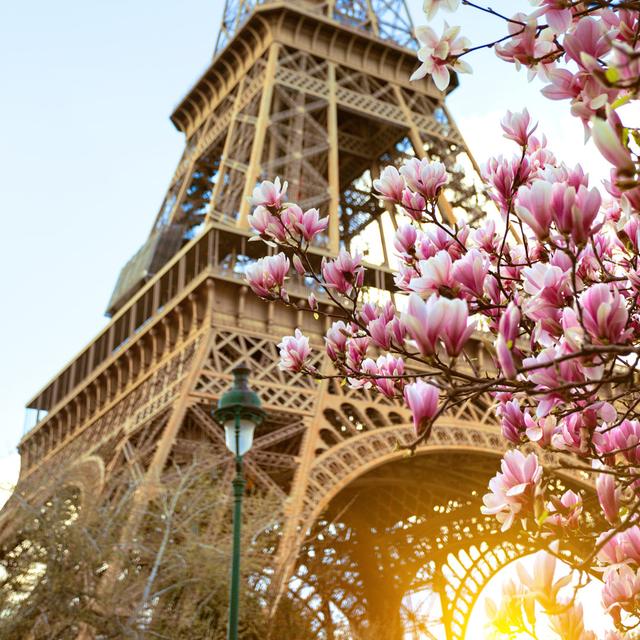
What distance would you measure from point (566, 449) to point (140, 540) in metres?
13.1

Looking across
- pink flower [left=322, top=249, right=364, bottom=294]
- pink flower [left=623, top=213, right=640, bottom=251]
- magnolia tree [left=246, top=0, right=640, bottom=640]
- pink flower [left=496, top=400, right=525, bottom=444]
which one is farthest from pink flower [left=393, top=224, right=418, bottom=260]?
pink flower [left=623, top=213, right=640, bottom=251]

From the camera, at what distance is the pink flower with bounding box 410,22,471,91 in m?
3.23

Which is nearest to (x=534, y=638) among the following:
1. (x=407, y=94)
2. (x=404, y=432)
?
(x=404, y=432)

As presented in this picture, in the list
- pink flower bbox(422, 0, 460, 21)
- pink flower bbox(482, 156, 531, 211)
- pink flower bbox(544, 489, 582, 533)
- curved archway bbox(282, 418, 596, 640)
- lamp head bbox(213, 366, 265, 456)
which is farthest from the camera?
curved archway bbox(282, 418, 596, 640)

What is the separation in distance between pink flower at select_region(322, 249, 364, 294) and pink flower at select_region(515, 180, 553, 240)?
142 cm

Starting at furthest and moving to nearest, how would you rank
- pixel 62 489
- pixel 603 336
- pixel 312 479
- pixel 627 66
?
1. pixel 312 479
2. pixel 62 489
3. pixel 603 336
4. pixel 627 66

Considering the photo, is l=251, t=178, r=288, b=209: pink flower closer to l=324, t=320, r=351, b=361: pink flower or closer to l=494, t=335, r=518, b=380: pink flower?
l=324, t=320, r=351, b=361: pink flower

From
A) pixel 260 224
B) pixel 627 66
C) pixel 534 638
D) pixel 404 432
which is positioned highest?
pixel 404 432

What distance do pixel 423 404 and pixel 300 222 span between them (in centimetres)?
150

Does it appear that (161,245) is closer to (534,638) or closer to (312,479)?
(312,479)

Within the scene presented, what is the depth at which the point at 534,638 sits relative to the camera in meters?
2.51

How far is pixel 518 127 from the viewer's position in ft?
11.8

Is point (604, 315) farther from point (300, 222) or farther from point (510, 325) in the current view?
point (300, 222)

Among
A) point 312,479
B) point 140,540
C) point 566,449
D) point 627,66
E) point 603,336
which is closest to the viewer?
point 627,66
